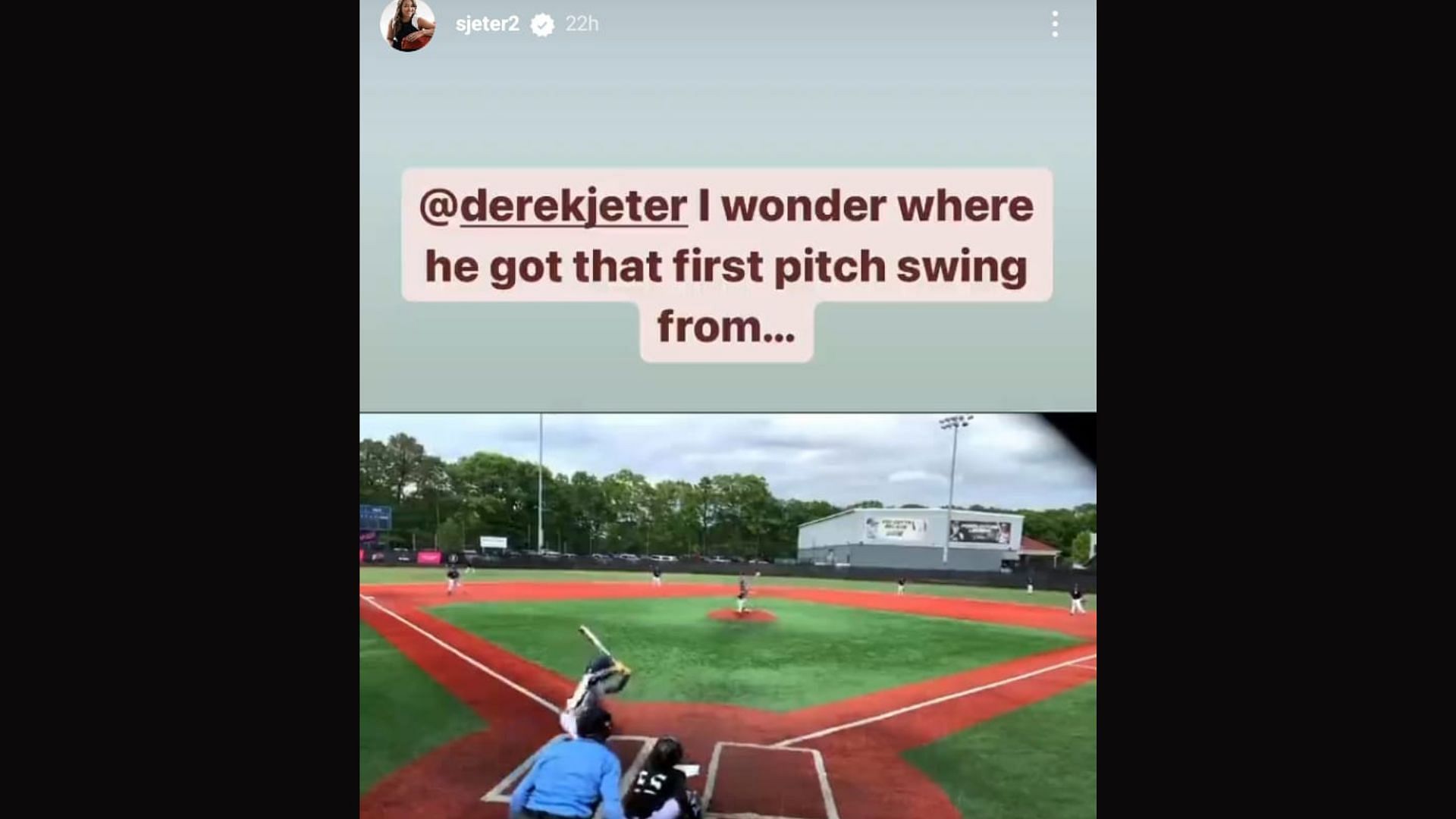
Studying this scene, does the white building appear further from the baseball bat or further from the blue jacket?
the blue jacket

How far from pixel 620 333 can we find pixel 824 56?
2762mm

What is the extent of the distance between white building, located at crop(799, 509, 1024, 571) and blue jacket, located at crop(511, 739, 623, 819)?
320 centimetres

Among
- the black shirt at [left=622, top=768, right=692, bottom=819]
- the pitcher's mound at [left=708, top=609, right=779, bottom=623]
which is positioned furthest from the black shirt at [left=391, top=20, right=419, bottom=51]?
the black shirt at [left=622, top=768, right=692, bottom=819]

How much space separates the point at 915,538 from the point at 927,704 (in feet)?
5.00

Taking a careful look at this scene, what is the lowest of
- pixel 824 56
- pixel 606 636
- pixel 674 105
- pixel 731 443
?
pixel 606 636

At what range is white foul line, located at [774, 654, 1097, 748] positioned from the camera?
248 inches

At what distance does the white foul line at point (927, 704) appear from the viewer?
6.31 metres

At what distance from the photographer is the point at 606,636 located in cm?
705

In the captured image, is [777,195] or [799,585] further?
[799,585]

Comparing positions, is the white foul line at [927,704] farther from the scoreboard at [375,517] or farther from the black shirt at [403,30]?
the black shirt at [403,30]

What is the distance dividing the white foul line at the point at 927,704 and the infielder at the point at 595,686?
1.42 metres

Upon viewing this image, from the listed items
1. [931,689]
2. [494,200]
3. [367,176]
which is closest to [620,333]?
[494,200]

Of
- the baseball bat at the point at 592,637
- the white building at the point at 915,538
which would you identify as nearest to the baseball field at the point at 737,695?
the baseball bat at the point at 592,637

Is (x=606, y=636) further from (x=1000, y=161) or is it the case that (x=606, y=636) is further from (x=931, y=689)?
(x=1000, y=161)
